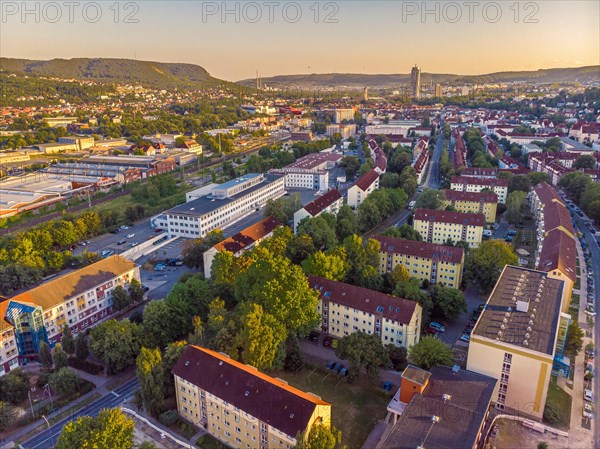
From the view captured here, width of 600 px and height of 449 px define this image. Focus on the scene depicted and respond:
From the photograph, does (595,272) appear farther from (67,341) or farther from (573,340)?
(67,341)

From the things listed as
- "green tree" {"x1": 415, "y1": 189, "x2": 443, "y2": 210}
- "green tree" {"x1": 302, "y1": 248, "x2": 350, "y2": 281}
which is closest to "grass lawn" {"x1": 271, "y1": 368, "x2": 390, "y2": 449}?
"green tree" {"x1": 302, "y1": 248, "x2": 350, "y2": 281}

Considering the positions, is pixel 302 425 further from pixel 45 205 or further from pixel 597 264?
pixel 45 205

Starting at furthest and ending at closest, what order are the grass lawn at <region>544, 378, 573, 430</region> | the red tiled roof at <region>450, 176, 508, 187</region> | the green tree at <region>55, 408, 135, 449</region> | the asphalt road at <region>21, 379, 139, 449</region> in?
1. the red tiled roof at <region>450, 176, 508, 187</region>
2. the grass lawn at <region>544, 378, 573, 430</region>
3. the asphalt road at <region>21, 379, 139, 449</region>
4. the green tree at <region>55, 408, 135, 449</region>

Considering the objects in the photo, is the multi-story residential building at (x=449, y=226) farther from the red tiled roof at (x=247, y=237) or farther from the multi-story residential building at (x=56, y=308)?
the multi-story residential building at (x=56, y=308)

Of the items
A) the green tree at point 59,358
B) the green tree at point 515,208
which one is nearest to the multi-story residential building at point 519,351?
the green tree at point 59,358

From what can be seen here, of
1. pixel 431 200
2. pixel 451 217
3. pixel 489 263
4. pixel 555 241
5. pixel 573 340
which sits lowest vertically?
pixel 573 340

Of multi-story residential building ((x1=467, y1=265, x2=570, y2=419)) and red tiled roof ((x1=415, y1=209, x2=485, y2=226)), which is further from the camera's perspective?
red tiled roof ((x1=415, y1=209, x2=485, y2=226))

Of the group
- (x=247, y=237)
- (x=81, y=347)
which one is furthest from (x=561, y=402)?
(x=81, y=347)

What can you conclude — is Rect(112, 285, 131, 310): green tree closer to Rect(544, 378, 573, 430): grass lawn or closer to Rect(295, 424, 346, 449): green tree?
Rect(295, 424, 346, 449): green tree
